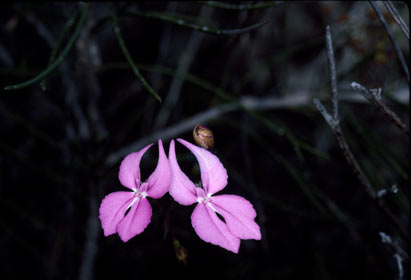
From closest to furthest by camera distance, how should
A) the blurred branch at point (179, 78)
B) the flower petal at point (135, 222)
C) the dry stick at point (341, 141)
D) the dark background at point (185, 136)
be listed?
the flower petal at point (135, 222) < the dry stick at point (341, 141) < the dark background at point (185, 136) < the blurred branch at point (179, 78)

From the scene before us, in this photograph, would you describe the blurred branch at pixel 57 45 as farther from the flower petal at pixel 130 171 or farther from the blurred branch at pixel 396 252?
Answer: the blurred branch at pixel 396 252

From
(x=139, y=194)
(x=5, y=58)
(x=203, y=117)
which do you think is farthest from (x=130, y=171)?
(x=5, y=58)

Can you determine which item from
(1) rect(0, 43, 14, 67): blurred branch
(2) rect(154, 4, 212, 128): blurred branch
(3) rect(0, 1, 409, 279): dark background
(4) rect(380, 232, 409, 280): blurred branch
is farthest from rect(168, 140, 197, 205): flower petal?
(1) rect(0, 43, 14, 67): blurred branch

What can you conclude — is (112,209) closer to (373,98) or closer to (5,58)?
(373,98)

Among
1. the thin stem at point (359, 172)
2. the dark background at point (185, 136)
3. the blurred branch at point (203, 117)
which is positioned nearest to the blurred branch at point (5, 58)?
the dark background at point (185, 136)

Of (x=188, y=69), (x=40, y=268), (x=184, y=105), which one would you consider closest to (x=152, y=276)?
(x=40, y=268)

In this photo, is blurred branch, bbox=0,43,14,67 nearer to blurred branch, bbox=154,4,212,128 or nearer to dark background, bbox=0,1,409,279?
dark background, bbox=0,1,409,279
